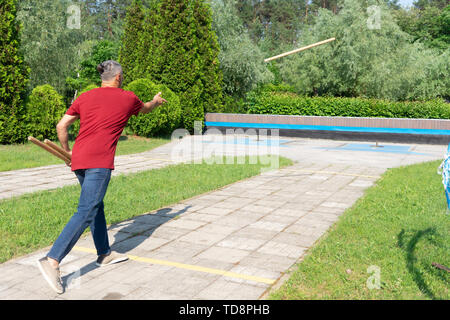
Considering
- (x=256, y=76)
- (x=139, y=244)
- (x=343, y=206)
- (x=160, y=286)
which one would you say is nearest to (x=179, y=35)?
(x=256, y=76)

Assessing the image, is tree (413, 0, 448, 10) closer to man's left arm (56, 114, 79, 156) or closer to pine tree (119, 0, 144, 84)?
pine tree (119, 0, 144, 84)

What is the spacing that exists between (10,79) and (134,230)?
1024 cm

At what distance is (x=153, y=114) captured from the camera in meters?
15.7

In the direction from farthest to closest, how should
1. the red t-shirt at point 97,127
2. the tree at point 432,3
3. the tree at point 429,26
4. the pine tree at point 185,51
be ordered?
1. the tree at point 432,3
2. the tree at point 429,26
3. the pine tree at point 185,51
4. the red t-shirt at point 97,127

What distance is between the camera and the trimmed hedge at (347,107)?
57.2 feet

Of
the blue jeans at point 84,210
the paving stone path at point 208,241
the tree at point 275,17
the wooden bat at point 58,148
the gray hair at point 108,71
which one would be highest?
the tree at point 275,17

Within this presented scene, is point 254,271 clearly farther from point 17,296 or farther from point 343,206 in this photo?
point 343,206

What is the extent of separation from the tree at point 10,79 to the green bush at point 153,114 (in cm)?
382

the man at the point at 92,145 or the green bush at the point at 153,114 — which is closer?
the man at the point at 92,145

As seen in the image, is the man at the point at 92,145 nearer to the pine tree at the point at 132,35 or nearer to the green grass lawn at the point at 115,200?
the green grass lawn at the point at 115,200

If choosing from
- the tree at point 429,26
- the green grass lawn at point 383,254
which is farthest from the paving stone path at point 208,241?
the tree at point 429,26

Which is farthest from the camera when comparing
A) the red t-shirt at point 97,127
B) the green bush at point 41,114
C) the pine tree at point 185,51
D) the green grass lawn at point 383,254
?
the pine tree at point 185,51

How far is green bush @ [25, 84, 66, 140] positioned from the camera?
45.5 feet
